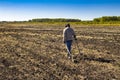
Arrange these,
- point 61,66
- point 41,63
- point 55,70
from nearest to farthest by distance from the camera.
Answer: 1. point 55,70
2. point 61,66
3. point 41,63

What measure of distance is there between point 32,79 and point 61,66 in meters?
3.46

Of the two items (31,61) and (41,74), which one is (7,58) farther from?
(41,74)

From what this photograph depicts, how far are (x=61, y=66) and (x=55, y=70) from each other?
124 centimetres

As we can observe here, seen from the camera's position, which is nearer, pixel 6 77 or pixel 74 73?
pixel 6 77

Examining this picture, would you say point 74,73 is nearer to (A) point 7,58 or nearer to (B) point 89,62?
(B) point 89,62

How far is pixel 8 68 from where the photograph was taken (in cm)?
1548

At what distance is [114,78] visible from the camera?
13.1 m

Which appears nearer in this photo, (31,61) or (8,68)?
(8,68)

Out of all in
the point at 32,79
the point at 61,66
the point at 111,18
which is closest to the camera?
A: the point at 32,79

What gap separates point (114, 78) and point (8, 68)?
17.3 feet

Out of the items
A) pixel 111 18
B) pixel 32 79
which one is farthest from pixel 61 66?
pixel 111 18

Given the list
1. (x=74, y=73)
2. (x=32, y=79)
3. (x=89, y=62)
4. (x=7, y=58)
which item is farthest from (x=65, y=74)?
(x=7, y=58)

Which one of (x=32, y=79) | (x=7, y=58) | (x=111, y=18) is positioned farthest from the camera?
(x=111, y=18)

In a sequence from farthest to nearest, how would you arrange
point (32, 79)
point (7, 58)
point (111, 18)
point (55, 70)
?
point (111, 18), point (7, 58), point (55, 70), point (32, 79)
